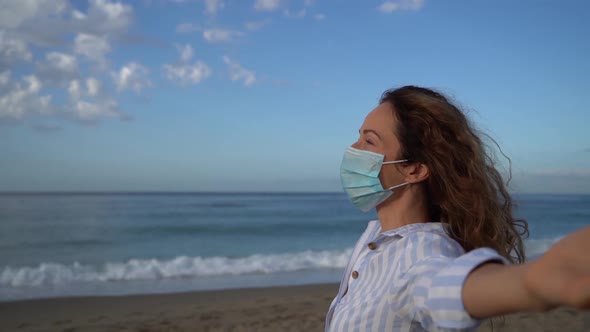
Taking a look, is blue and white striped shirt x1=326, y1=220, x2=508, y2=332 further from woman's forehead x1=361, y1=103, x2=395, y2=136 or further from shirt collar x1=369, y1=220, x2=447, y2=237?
woman's forehead x1=361, y1=103, x2=395, y2=136

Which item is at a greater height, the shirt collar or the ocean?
the shirt collar

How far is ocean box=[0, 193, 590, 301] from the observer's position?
33.2 feet

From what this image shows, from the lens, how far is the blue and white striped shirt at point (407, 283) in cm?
109

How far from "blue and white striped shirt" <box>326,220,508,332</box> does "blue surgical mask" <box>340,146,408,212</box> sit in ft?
0.68

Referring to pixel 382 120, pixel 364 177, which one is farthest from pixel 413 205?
pixel 382 120

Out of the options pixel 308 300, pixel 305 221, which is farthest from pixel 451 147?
pixel 305 221

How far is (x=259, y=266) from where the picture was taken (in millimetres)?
12414

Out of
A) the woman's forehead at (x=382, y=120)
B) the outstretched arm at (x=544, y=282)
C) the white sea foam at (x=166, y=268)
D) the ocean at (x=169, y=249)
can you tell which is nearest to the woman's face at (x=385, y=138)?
the woman's forehead at (x=382, y=120)

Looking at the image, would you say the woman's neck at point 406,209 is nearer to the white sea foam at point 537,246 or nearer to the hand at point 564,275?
the hand at point 564,275

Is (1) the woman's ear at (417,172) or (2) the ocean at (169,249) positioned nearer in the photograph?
(1) the woman's ear at (417,172)

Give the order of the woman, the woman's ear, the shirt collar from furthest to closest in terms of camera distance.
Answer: the woman's ear < the shirt collar < the woman

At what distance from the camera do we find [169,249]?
16.1 metres

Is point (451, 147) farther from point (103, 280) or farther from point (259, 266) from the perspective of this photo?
point (259, 266)

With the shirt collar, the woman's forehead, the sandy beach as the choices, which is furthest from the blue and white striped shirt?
the sandy beach
